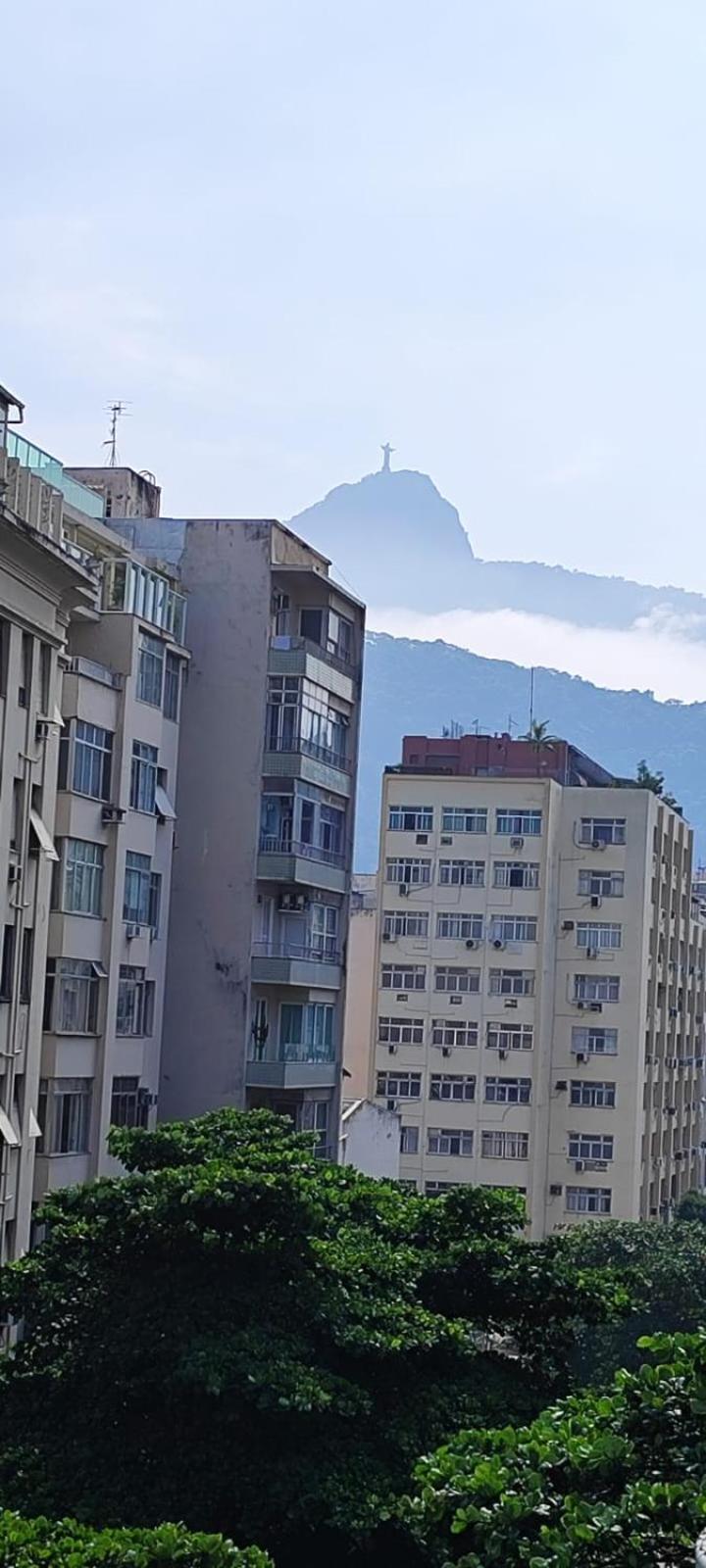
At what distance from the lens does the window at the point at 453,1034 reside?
5741 centimetres

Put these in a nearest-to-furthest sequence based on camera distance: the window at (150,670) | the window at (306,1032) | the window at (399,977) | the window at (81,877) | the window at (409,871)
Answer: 1. the window at (81,877)
2. the window at (150,670)
3. the window at (306,1032)
4. the window at (399,977)
5. the window at (409,871)

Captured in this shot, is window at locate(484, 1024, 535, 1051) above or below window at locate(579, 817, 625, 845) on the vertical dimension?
below

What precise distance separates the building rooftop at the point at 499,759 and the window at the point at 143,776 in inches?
1003

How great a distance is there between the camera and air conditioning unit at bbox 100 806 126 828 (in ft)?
103

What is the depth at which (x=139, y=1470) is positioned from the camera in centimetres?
1686

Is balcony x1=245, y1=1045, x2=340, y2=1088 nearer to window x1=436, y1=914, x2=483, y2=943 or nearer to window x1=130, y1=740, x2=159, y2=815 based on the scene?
window x1=130, y1=740, x2=159, y2=815

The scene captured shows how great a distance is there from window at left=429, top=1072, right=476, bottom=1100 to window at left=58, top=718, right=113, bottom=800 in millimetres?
27135

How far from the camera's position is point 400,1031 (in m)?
58.0

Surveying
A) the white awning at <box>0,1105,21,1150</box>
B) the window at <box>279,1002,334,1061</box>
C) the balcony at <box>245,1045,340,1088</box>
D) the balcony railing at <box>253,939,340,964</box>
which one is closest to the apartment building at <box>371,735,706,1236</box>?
the balcony railing at <box>253,939,340,964</box>

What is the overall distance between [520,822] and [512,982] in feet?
14.1

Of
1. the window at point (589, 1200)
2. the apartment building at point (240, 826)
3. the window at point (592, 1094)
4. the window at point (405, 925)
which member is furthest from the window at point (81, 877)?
the window at point (589, 1200)

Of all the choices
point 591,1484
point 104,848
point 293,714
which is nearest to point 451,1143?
point 293,714

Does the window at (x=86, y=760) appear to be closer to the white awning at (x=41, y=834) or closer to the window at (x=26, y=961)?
the white awning at (x=41, y=834)

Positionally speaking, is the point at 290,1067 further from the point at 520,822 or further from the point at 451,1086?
the point at 520,822
